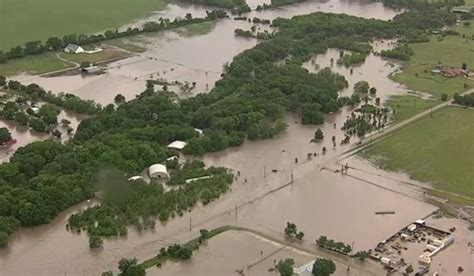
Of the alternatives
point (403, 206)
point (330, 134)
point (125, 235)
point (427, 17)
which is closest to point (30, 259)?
point (125, 235)

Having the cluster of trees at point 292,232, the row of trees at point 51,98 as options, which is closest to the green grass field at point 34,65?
the row of trees at point 51,98

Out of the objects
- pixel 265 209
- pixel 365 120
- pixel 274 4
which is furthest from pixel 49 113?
pixel 274 4

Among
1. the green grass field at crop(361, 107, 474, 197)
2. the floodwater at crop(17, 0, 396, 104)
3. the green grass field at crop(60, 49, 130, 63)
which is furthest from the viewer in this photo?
the green grass field at crop(60, 49, 130, 63)

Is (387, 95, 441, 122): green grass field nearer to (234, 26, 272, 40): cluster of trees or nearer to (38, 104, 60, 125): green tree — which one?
(234, 26, 272, 40): cluster of trees

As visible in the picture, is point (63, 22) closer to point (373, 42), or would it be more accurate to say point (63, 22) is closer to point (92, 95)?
point (92, 95)

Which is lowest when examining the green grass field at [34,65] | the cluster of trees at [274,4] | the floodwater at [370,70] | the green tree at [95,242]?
the green tree at [95,242]

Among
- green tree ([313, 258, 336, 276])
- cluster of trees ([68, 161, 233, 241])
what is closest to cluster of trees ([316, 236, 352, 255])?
green tree ([313, 258, 336, 276])

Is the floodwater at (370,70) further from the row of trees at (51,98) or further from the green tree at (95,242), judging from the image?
the green tree at (95,242)
